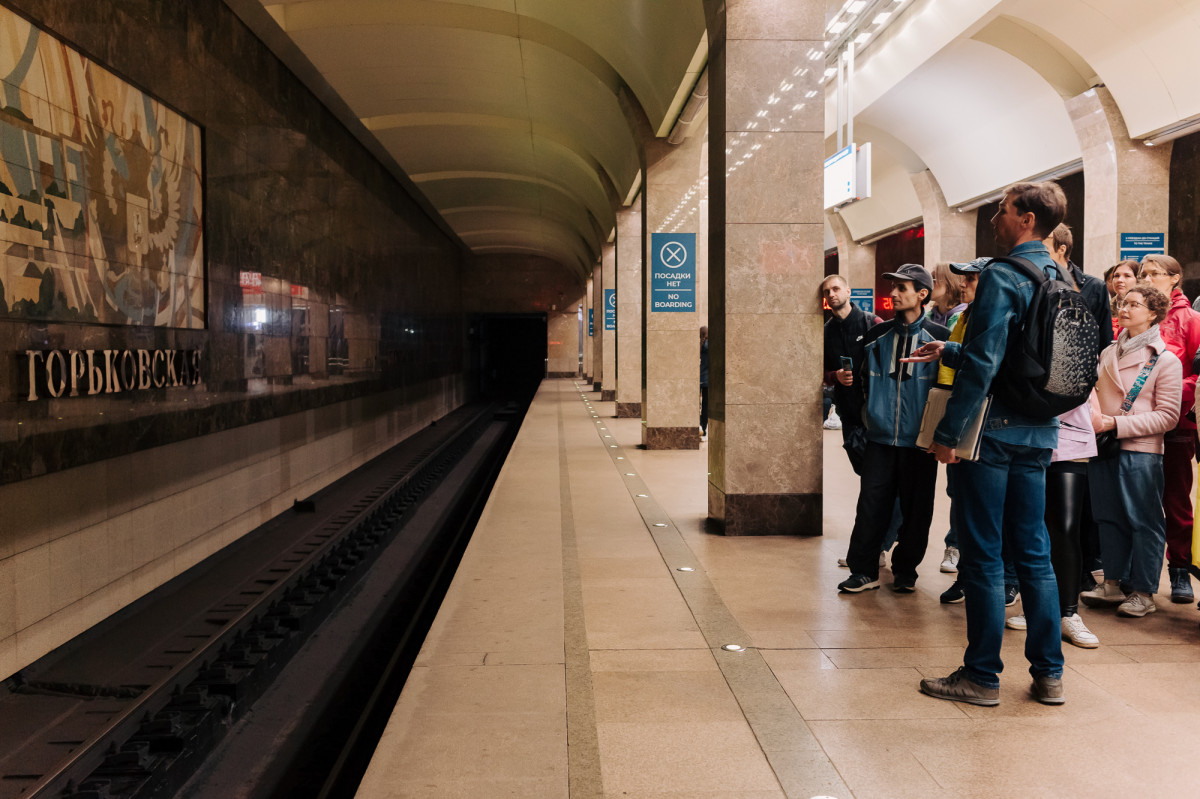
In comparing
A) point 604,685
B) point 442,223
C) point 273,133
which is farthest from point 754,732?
point 442,223

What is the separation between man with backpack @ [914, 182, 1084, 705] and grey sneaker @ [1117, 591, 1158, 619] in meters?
1.44

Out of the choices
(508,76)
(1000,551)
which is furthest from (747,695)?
(508,76)

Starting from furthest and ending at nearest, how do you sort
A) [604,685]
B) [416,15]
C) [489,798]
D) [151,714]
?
[416,15], [151,714], [604,685], [489,798]

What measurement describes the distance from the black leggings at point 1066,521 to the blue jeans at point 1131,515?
0.69 m

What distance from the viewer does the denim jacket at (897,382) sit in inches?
188

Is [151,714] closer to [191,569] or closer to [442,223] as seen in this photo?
[191,569]

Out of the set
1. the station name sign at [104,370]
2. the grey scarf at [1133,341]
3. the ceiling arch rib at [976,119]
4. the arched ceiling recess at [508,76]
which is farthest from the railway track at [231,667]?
the ceiling arch rib at [976,119]

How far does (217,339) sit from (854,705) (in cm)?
743

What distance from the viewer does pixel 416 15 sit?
10.7 meters

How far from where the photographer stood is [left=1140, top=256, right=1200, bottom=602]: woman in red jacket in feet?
15.6

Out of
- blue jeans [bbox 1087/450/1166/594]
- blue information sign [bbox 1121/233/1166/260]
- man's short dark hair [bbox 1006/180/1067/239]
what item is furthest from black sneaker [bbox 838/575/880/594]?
blue information sign [bbox 1121/233/1166/260]

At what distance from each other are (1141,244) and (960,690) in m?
9.47

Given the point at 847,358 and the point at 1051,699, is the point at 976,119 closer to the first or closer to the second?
the point at 847,358

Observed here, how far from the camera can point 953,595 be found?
477 cm
